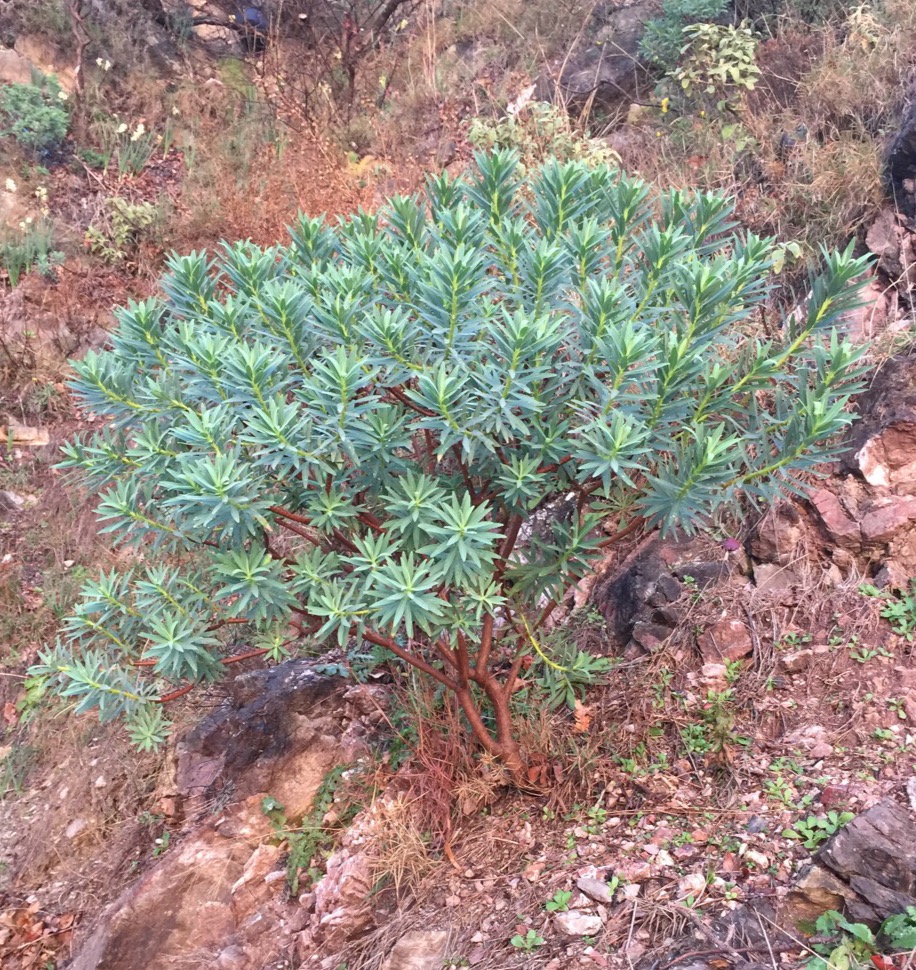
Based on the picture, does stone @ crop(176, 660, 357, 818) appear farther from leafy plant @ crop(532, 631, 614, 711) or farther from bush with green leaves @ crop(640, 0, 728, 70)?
bush with green leaves @ crop(640, 0, 728, 70)

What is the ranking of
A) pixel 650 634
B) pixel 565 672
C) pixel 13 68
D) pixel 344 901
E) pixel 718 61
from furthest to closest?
pixel 13 68, pixel 718 61, pixel 650 634, pixel 565 672, pixel 344 901

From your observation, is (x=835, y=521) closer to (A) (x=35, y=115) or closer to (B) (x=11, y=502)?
(B) (x=11, y=502)

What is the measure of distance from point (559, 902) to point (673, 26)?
6278mm

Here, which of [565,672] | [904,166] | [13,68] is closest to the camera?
[565,672]

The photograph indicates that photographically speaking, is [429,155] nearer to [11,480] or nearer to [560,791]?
[11,480]

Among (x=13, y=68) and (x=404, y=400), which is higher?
(x=404, y=400)

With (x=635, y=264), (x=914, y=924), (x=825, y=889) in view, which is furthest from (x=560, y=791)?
(x=635, y=264)

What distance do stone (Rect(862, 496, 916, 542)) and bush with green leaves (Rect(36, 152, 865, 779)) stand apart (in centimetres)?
124

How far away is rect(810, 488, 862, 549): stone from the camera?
3404 mm

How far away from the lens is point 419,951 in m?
2.59

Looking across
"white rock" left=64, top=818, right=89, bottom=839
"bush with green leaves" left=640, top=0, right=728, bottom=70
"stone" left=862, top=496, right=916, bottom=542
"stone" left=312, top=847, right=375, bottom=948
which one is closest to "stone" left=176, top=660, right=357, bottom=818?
"stone" left=312, top=847, right=375, bottom=948

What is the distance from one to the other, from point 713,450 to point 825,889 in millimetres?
1255

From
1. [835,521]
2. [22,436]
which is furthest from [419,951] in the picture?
[22,436]

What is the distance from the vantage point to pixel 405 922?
271 cm
